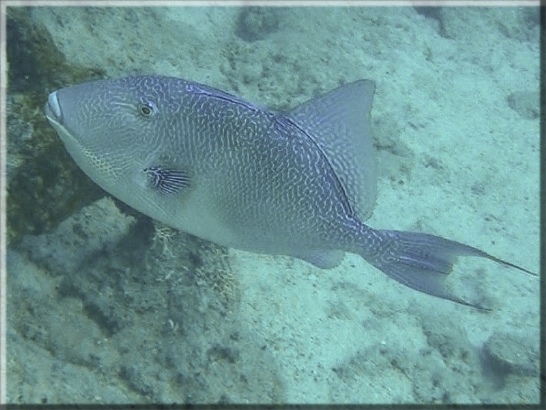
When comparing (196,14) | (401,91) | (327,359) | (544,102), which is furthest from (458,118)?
(327,359)

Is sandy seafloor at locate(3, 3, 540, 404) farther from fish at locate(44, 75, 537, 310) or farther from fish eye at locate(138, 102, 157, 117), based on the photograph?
fish eye at locate(138, 102, 157, 117)

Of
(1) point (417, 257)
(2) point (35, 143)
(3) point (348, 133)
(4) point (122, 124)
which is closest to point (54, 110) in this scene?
(4) point (122, 124)

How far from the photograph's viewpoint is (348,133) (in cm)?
265

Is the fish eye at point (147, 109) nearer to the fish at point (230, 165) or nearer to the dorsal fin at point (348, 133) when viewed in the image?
the fish at point (230, 165)

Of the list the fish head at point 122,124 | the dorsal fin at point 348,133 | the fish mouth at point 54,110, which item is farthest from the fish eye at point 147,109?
the dorsal fin at point 348,133

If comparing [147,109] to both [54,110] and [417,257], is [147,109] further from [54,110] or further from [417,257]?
[417,257]

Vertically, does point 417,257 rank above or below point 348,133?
below

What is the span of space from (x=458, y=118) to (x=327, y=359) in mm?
4051

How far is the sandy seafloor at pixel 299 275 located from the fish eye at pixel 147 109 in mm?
1178

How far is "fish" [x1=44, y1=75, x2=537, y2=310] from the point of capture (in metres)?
2.43

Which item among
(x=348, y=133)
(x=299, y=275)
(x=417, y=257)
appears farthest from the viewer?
(x=299, y=275)

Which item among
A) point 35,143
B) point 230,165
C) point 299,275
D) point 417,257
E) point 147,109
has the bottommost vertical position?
point 299,275

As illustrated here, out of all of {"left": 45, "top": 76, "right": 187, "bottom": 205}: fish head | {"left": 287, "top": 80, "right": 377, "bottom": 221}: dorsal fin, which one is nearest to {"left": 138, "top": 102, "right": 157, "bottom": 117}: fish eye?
{"left": 45, "top": 76, "right": 187, "bottom": 205}: fish head

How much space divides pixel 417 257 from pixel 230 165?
96 centimetres
